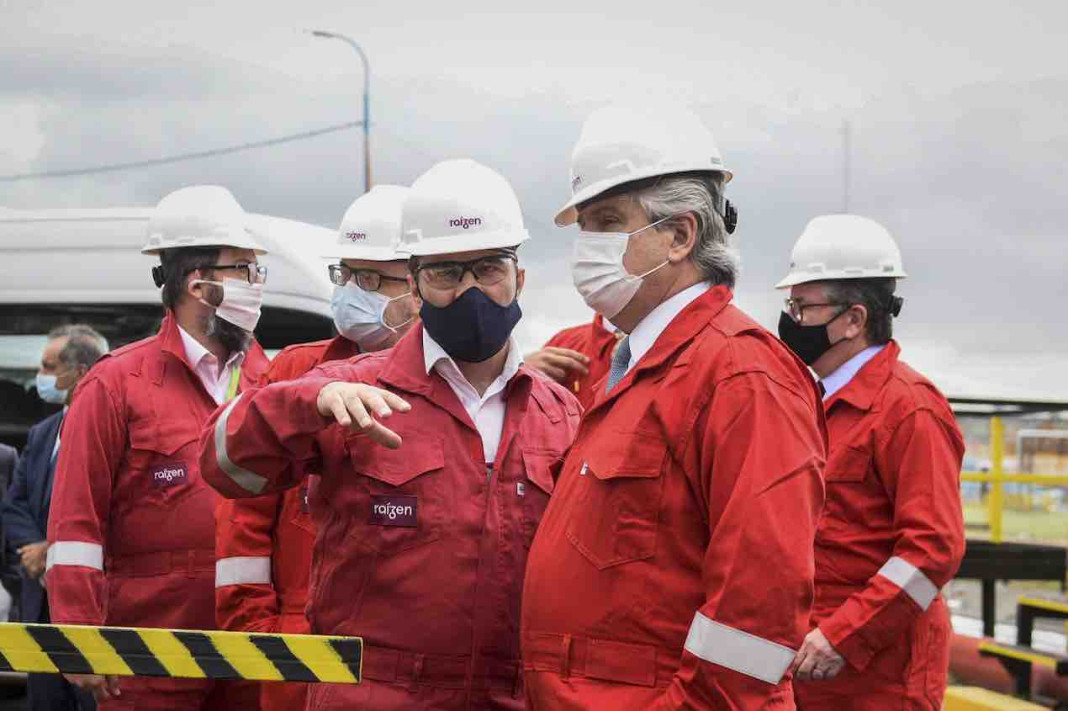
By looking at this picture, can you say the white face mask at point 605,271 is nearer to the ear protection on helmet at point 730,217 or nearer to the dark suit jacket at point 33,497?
the ear protection on helmet at point 730,217

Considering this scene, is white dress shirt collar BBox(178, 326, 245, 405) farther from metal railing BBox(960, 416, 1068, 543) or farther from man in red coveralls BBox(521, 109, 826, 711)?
metal railing BBox(960, 416, 1068, 543)

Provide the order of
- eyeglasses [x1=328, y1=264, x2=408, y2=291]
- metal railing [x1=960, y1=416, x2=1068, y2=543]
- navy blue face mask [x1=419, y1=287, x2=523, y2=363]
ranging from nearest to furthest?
navy blue face mask [x1=419, y1=287, x2=523, y2=363] → eyeglasses [x1=328, y1=264, x2=408, y2=291] → metal railing [x1=960, y1=416, x2=1068, y2=543]

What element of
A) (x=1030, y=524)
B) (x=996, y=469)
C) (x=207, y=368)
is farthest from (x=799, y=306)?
(x=1030, y=524)

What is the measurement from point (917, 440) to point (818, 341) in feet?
2.04

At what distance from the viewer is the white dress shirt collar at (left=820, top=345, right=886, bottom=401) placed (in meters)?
4.75

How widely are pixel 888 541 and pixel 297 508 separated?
1.98 metres

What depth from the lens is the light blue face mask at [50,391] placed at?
726 cm

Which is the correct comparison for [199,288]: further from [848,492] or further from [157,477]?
[848,492]

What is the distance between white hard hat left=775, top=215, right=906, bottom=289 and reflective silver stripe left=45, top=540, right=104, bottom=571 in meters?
2.68

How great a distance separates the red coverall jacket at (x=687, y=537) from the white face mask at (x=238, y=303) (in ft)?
7.26

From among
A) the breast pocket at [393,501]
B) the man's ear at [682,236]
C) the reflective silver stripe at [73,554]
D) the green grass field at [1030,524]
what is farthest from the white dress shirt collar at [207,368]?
the green grass field at [1030,524]

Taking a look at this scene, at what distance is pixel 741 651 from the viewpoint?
240 centimetres

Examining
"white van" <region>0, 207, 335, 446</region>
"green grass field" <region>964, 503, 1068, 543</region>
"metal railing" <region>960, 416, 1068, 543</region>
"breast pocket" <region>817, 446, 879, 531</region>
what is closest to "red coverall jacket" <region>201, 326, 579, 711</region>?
"breast pocket" <region>817, 446, 879, 531</region>

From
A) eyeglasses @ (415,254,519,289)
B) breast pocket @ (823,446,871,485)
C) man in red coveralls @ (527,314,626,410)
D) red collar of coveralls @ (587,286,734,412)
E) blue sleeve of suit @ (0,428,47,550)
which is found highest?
eyeglasses @ (415,254,519,289)
